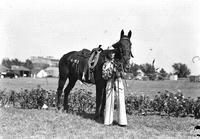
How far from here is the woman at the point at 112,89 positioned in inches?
367

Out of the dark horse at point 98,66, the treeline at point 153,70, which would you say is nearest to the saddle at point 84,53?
the dark horse at point 98,66

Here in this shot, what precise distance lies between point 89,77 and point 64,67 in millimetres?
1745

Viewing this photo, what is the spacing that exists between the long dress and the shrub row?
2.61m

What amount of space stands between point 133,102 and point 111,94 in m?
2.94

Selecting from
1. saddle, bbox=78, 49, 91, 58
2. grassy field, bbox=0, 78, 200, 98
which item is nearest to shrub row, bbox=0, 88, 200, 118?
saddle, bbox=78, 49, 91, 58

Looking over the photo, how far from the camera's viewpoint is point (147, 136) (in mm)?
8055

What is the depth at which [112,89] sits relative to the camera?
9570 millimetres

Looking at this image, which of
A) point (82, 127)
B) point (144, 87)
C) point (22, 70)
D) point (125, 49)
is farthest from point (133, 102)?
point (22, 70)

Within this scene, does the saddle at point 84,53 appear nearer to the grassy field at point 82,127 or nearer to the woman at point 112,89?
the woman at point 112,89

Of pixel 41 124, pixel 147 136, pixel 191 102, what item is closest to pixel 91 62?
pixel 41 124

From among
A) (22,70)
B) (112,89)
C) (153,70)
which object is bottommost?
(112,89)

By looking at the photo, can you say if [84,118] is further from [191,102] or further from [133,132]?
[191,102]

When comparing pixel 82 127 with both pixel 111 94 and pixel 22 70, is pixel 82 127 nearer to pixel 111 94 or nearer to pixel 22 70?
pixel 111 94

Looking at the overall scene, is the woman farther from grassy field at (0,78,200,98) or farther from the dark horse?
grassy field at (0,78,200,98)
